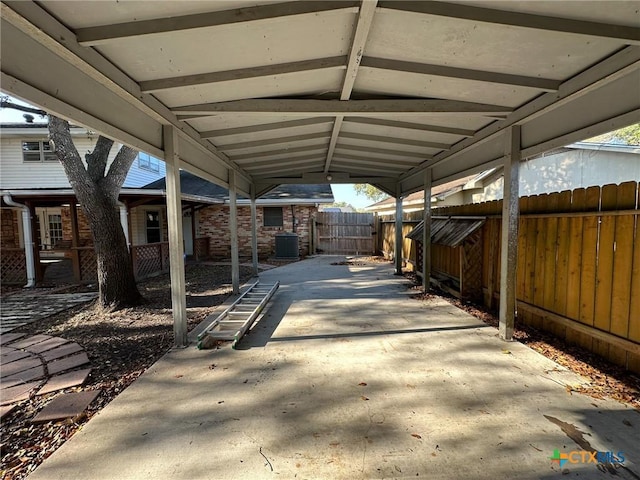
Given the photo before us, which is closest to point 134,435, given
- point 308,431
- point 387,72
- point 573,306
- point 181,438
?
point 181,438

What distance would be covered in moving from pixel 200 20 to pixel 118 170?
499cm

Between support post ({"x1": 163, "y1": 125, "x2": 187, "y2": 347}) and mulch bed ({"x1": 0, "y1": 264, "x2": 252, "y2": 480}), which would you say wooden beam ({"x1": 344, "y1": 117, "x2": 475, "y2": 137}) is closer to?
support post ({"x1": 163, "y1": 125, "x2": 187, "y2": 347})

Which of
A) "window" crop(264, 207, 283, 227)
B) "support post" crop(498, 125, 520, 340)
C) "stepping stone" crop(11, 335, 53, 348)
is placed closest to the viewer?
"support post" crop(498, 125, 520, 340)

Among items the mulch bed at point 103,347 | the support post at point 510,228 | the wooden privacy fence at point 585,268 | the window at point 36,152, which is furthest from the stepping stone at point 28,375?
the window at point 36,152

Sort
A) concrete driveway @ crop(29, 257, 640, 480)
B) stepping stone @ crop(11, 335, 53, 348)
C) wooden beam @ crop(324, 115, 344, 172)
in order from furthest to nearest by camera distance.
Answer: wooden beam @ crop(324, 115, 344, 172), stepping stone @ crop(11, 335, 53, 348), concrete driveway @ crop(29, 257, 640, 480)

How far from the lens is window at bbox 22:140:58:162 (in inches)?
484

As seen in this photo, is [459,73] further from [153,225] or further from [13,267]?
[153,225]

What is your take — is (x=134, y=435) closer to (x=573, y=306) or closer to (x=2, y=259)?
(x=573, y=306)

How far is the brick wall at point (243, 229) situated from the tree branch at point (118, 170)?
8.28 m

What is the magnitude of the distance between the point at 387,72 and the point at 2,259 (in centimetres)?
1181

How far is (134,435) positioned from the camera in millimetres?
2273

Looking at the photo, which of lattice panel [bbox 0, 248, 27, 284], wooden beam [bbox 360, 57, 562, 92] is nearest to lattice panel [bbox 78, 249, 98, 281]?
lattice panel [bbox 0, 248, 27, 284]

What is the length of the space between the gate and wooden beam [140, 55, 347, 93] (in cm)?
1214

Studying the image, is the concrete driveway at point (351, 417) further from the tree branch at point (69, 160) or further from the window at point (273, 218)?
the window at point (273, 218)
